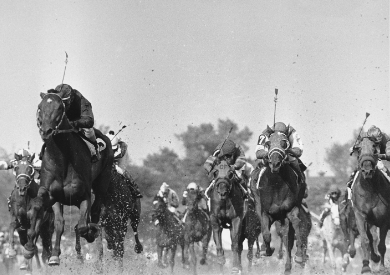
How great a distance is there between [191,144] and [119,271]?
154 feet

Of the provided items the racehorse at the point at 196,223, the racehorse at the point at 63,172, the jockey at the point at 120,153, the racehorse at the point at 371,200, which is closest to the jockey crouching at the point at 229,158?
the jockey at the point at 120,153

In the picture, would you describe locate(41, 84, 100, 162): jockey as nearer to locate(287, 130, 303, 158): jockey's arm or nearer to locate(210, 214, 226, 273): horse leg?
locate(287, 130, 303, 158): jockey's arm

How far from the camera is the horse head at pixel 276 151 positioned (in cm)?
1725

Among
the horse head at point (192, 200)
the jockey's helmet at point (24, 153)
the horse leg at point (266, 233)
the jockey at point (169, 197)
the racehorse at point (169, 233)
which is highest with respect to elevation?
the jockey at point (169, 197)

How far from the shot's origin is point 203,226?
101ft

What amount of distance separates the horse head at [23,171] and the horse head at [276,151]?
5.61 metres

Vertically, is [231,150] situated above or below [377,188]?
above

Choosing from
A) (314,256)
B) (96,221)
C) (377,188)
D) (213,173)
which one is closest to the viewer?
(96,221)

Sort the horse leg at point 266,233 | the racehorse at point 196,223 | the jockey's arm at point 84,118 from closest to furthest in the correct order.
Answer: the jockey's arm at point 84,118 < the horse leg at point 266,233 < the racehorse at point 196,223

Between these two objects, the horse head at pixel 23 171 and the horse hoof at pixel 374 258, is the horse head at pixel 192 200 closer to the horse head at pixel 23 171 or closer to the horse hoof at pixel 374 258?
the horse head at pixel 23 171

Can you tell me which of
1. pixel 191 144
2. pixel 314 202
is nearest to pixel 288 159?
pixel 314 202

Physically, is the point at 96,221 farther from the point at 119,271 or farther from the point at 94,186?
the point at 119,271

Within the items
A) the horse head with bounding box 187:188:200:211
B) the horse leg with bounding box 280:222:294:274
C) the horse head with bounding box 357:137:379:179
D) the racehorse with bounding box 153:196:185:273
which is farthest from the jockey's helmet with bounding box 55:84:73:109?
the racehorse with bounding box 153:196:185:273

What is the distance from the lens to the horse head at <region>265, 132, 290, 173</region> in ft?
56.6
